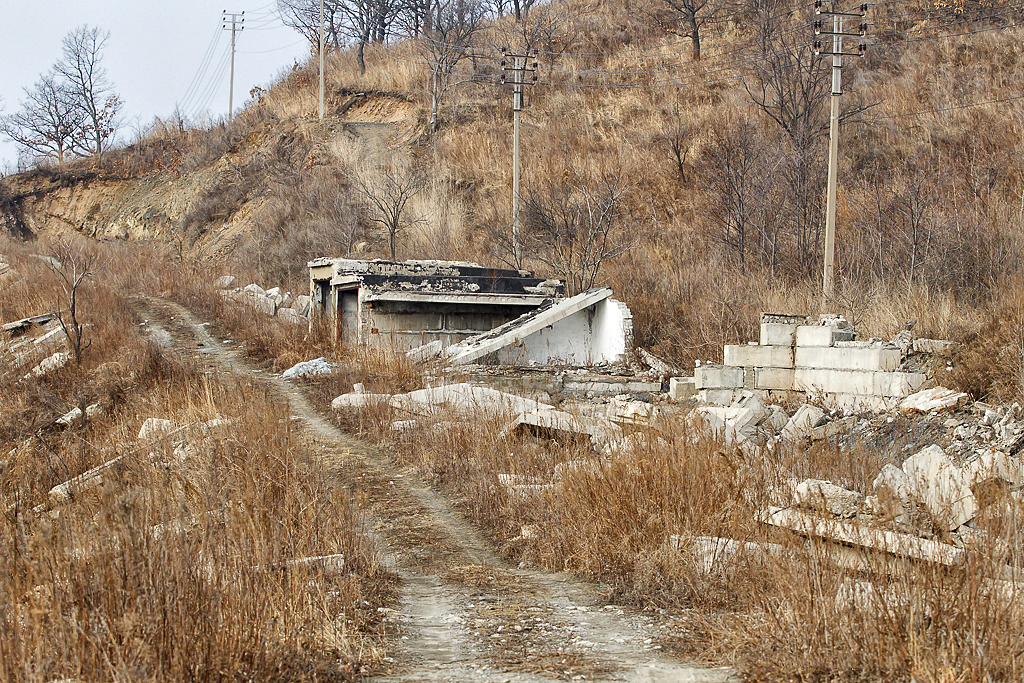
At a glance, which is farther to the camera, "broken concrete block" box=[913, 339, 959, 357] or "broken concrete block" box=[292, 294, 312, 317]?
"broken concrete block" box=[292, 294, 312, 317]

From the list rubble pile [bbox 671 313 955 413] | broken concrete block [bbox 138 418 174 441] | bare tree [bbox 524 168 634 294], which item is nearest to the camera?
broken concrete block [bbox 138 418 174 441]

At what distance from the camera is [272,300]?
20781 millimetres

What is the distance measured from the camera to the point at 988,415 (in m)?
8.66

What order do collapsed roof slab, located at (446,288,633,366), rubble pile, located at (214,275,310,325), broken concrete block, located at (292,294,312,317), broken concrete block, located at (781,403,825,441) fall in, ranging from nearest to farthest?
broken concrete block, located at (781,403,825,441), collapsed roof slab, located at (446,288,633,366), rubble pile, located at (214,275,310,325), broken concrete block, located at (292,294,312,317)

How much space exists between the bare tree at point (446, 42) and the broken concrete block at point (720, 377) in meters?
22.8

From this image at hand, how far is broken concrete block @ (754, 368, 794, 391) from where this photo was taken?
1153 centimetres

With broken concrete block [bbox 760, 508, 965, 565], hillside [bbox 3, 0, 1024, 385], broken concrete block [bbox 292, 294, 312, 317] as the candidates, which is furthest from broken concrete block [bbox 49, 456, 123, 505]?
broken concrete block [bbox 292, 294, 312, 317]

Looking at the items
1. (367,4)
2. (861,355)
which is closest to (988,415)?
(861,355)

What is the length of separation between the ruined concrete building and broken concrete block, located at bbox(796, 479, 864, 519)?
345 inches

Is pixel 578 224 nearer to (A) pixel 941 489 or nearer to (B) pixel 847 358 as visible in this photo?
(B) pixel 847 358

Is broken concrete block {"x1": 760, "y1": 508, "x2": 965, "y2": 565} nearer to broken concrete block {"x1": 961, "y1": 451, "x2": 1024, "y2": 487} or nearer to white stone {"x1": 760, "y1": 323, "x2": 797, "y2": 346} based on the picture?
broken concrete block {"x1": 961, "y1": 451, "x2": 1024, "y2": 487}

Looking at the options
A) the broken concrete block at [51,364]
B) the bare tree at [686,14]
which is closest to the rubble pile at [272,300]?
the broken concrete block at [51,364]

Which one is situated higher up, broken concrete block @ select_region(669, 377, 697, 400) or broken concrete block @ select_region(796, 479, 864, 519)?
broken concrete block @ select_region(669, 377, 697, 400)

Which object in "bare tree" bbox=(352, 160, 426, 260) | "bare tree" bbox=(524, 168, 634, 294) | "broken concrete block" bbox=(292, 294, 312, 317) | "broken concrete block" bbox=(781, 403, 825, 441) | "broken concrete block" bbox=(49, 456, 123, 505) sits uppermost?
"bare tree" bbox=(352, 160, 426, 260)
